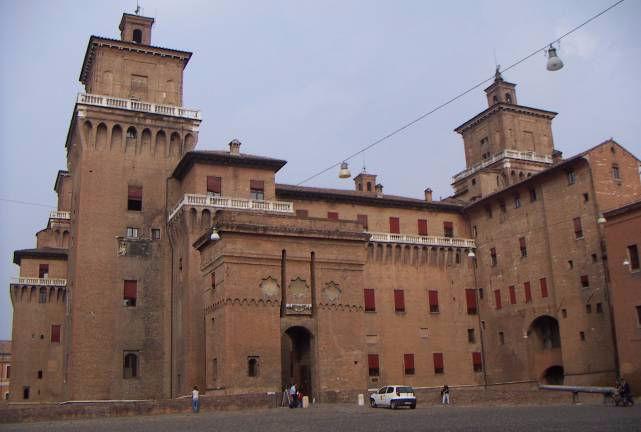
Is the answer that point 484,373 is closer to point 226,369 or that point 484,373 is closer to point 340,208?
point 340,208

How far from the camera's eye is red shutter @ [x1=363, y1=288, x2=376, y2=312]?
177 ft

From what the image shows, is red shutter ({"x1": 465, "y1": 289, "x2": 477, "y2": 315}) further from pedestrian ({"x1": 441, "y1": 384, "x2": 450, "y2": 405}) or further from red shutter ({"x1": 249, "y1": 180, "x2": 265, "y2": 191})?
red shutter ({"x1": 249, "y1": 180, "x2": 265, "y2": 191})

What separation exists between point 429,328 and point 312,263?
18811 mm

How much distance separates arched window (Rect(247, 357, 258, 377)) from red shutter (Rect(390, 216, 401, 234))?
22.4 metres

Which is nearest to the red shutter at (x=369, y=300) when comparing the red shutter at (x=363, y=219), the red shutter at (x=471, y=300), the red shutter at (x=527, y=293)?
the red shutter at (x=363, y=219)

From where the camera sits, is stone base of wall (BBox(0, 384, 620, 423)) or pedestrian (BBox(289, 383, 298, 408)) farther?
pedestrian (BBox(289, 383, 298, 408))

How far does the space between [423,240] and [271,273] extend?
20.9 metres

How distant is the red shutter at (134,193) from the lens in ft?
164

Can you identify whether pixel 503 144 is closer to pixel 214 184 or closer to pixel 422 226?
pixel 422 226

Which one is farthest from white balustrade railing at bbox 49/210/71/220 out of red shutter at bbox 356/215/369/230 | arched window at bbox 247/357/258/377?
arched window at bbox 247/357/258/377

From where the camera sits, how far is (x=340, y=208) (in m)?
55.5

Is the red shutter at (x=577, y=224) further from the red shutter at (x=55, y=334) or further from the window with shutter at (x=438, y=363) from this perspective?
the red shutter at (x=55, y=334)

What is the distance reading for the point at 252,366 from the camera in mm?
38000

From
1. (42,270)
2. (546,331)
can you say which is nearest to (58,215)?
(42,270)
